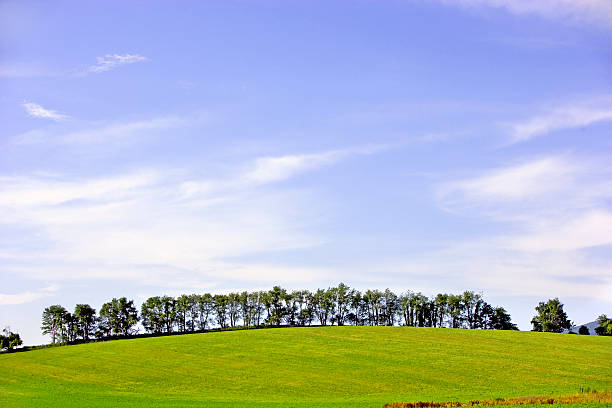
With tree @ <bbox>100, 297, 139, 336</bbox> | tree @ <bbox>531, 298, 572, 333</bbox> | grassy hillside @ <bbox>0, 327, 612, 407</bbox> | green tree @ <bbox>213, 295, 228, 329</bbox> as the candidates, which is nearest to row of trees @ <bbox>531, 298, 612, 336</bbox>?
tree @ <bbox>531, 298, 572, 333</bbox>

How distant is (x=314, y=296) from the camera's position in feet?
482

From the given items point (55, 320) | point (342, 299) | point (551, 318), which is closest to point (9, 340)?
point (55, 320)

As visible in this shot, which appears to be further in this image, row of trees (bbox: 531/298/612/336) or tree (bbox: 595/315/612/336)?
row of trees (bbox: 531/298/612/336)

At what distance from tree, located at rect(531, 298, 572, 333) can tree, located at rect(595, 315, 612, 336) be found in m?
10.0

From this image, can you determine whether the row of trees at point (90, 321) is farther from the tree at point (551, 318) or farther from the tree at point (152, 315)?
the tree at point (551, 318)

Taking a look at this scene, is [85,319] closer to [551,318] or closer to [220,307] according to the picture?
[220,307]

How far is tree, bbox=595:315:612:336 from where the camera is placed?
130 metres

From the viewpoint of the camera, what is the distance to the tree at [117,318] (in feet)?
428

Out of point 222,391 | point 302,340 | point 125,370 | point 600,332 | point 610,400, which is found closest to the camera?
point 610,400

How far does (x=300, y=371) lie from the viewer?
60.4m

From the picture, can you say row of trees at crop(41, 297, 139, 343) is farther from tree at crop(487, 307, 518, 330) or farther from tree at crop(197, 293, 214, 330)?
tree at crop(487, 307, 518, 330)

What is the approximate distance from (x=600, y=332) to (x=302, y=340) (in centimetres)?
9037

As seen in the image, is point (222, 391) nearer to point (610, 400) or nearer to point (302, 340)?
point (610, 400)

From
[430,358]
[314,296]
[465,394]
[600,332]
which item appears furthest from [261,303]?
[465,394]
